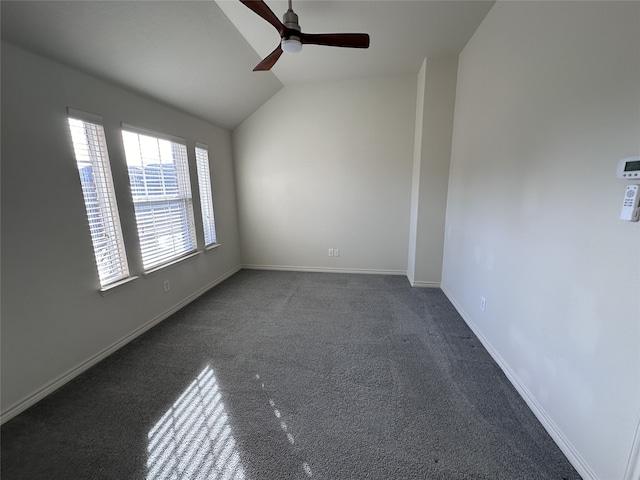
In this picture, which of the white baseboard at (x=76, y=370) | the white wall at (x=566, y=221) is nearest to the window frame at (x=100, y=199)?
the white baseboard at (x=76, y=370)

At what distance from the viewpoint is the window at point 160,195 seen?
2.44 m

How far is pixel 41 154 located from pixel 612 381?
11.4ft

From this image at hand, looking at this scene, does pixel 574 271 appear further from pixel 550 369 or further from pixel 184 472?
pixel 184 472

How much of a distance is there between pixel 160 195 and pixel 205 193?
32.4 inches

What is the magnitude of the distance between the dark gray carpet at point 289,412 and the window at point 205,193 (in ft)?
4.72

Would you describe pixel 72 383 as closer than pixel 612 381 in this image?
No

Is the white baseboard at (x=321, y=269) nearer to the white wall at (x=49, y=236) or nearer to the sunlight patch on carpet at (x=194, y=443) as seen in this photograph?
the white wall at (x=49, y=236)

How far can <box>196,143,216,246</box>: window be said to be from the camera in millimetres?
3404

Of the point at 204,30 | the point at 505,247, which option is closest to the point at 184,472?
the point at 505,247

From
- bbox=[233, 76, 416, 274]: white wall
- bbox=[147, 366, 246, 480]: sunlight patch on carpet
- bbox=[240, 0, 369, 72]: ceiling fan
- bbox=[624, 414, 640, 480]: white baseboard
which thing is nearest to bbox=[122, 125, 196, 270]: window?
bbox=[233, 76, 416, 274]: white wall

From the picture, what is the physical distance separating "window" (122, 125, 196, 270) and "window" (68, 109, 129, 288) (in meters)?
0.23

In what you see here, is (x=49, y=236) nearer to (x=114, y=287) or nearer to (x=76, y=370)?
(x=114, y=287)

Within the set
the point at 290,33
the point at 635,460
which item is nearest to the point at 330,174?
the point at 290,33

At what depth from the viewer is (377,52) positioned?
285 centimetres
